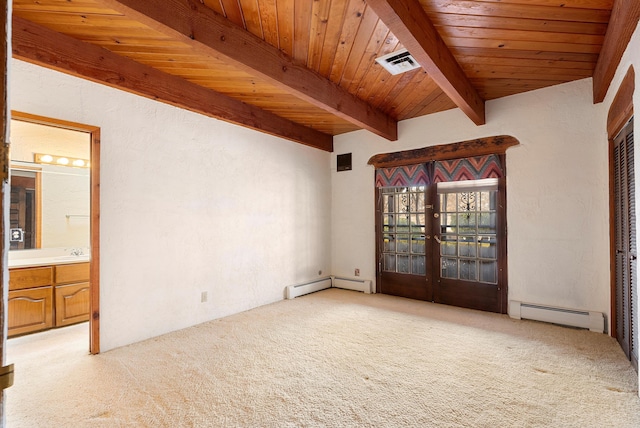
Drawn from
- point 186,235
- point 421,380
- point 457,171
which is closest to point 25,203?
point 186,235

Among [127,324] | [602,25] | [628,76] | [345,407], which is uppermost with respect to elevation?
[602,25]

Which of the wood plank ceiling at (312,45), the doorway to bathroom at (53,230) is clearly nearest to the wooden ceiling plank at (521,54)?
the wood plank ceiling at (312,45)

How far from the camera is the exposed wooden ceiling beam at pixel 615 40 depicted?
1.97 meters

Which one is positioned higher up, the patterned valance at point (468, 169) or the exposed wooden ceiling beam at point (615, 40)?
the exposed wooden ceiling beam at point (615, 40)

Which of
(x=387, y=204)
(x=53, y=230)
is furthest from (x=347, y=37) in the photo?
(x=53, y=230)

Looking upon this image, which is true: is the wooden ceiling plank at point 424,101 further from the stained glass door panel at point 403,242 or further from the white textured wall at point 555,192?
the stained glass door panel at point 403,242

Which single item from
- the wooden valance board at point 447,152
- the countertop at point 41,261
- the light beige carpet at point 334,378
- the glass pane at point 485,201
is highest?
the wooden valance board at point 447,152

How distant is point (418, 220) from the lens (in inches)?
180

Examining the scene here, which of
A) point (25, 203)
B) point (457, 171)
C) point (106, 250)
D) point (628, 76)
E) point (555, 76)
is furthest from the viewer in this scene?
point (457, 171)

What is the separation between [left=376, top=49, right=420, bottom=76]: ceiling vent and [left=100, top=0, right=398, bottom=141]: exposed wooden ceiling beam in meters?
0.66

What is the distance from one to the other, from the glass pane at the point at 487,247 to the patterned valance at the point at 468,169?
781mm

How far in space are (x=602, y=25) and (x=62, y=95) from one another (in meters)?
4.33

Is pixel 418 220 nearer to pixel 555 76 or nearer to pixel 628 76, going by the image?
pixel 555 76

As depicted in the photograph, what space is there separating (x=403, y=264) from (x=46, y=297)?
438 cm
